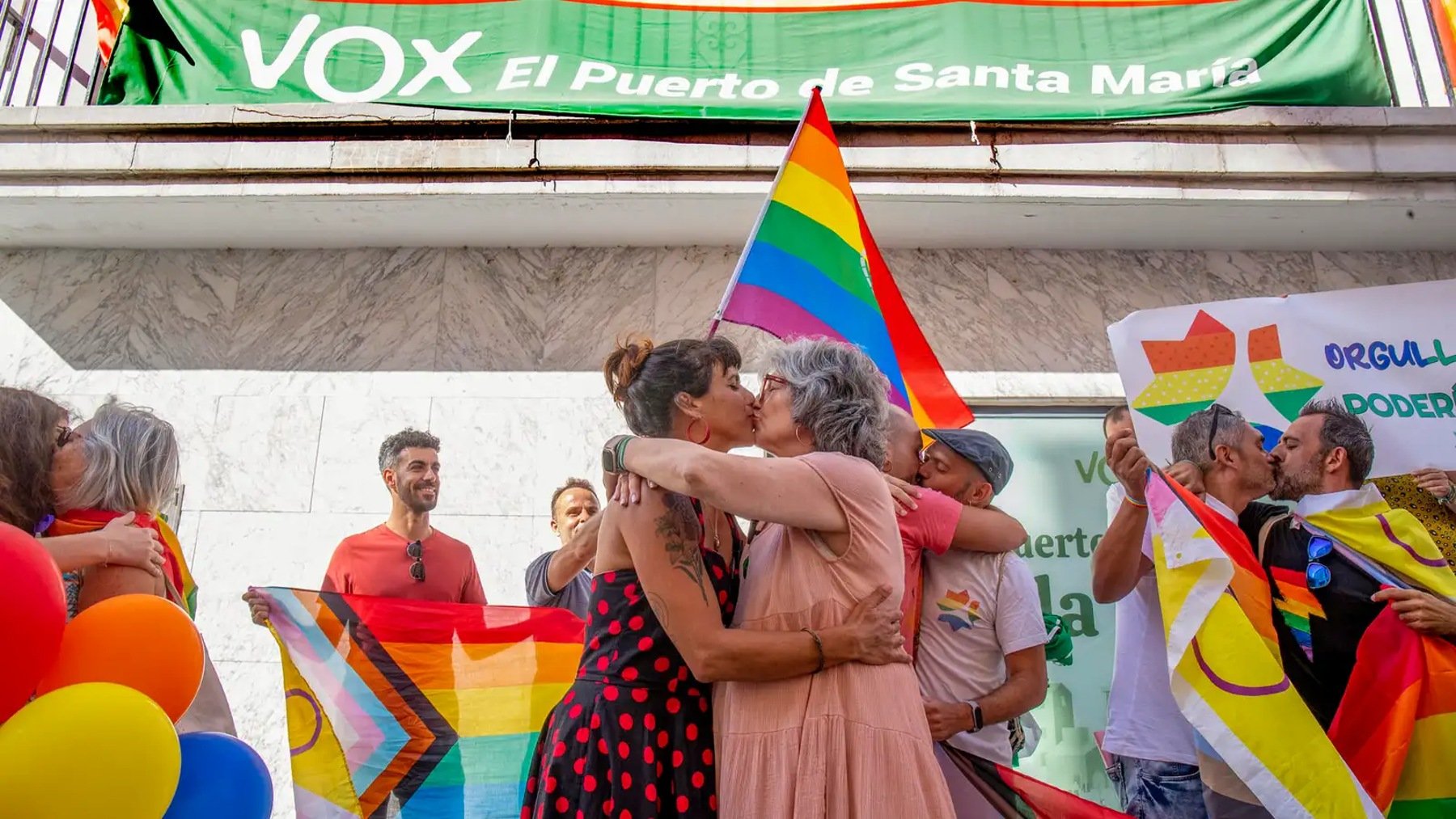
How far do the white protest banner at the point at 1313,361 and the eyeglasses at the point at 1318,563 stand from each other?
0.73 metres

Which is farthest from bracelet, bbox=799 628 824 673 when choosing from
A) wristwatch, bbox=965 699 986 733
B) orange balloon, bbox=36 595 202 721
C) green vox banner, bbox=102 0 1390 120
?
green vox banner, bbox=102 0 1390 120

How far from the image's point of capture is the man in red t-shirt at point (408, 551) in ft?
15.3

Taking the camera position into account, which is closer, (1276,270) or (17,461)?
(17,461)

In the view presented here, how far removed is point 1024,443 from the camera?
586cm

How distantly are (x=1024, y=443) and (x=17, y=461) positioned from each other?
4.60 m

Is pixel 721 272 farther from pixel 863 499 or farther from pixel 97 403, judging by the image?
pixel 863 499

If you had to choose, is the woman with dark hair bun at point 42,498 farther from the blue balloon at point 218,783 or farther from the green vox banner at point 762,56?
the green vox banner at point 762,56

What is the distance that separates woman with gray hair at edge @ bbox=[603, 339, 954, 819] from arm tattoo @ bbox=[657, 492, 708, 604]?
7cm

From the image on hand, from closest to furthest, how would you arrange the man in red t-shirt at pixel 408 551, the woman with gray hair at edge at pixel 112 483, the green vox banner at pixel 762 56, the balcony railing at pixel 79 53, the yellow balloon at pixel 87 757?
the yellow balloon at pixel 87 757 → the woman with gray hair at edge at pixel 112 483 → the man in red t-shirt at pixel 408 551 → the green vox banner at pixel 762 56 → the balcony railing at pixel 79 53

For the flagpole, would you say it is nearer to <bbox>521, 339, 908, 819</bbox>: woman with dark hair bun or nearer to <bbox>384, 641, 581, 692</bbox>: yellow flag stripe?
<bbox>521, 339, 908, 819</bbox>: woman with dark hair bun

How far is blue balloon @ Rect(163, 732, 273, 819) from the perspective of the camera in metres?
2.40

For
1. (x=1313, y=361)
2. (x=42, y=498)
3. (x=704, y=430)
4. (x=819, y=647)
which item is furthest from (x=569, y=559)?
(x=1313, y=361)

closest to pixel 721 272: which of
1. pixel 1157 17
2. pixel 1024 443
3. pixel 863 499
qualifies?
pixel 1024 443

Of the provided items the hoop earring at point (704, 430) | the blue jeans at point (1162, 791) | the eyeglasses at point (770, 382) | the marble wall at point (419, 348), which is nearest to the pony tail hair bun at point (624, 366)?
the hoop earring at point (704, 430)
